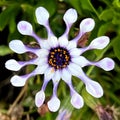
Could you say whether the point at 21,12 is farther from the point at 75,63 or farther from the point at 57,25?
the point at 75,63

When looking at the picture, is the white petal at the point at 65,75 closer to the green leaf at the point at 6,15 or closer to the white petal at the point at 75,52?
the white petal at the point at 75,52

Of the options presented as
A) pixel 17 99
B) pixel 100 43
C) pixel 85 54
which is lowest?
pixel 17 99

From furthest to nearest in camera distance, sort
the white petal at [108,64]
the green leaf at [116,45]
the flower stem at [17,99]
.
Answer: the flower stem at [17,99] < the green leaf at [116,45] < the white petal at [108,64]

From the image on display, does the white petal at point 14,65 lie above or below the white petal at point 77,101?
above

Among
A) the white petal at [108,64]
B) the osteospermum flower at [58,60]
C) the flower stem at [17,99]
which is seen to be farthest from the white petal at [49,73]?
the flower stem at [17,99]

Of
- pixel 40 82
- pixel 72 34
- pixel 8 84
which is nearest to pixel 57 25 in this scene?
pixel 72 34

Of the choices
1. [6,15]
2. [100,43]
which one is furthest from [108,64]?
[6,15]

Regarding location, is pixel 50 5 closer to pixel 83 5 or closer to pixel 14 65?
pixel 83 5
